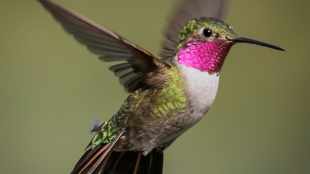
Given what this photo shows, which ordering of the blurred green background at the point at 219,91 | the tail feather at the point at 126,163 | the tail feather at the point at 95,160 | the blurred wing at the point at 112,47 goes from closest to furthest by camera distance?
the blurred wing at the point at 112,47, the tail feather at the point at 95,160, the tail feather at the point at 126,163, the blurred green background at the point at 219,91

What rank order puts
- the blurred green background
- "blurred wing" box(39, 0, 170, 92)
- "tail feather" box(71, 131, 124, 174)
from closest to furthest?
"blurred wing" box(39, 0, 170, 92), "tail feather" box(71, 131, 124, 174), the blurred green background

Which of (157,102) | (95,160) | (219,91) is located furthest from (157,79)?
(219,91)

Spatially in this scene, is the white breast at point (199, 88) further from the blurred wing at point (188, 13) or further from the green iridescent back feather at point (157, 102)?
the blurred wing at point (188, 13)

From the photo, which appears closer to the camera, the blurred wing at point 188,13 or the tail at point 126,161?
the tail at point 126,161

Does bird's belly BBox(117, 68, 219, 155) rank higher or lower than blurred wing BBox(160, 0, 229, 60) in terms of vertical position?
lower

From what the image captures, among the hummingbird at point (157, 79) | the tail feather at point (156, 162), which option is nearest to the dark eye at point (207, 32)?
the hummingbird at point (157, 79)

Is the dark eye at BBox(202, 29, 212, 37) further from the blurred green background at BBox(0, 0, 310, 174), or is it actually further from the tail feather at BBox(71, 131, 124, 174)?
the blurred green background at BBox(0, 0, 310, 174)

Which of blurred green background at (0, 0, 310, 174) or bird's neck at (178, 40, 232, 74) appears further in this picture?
blurred green background at (0, 0, 310, 174)

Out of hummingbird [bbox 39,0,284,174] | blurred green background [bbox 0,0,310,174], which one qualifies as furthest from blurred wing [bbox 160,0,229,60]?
blurred green background [bbox 0,0,310,174]

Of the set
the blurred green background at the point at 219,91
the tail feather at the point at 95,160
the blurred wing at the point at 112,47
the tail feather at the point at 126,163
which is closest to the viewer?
the blurred wing at the point at 112,47
